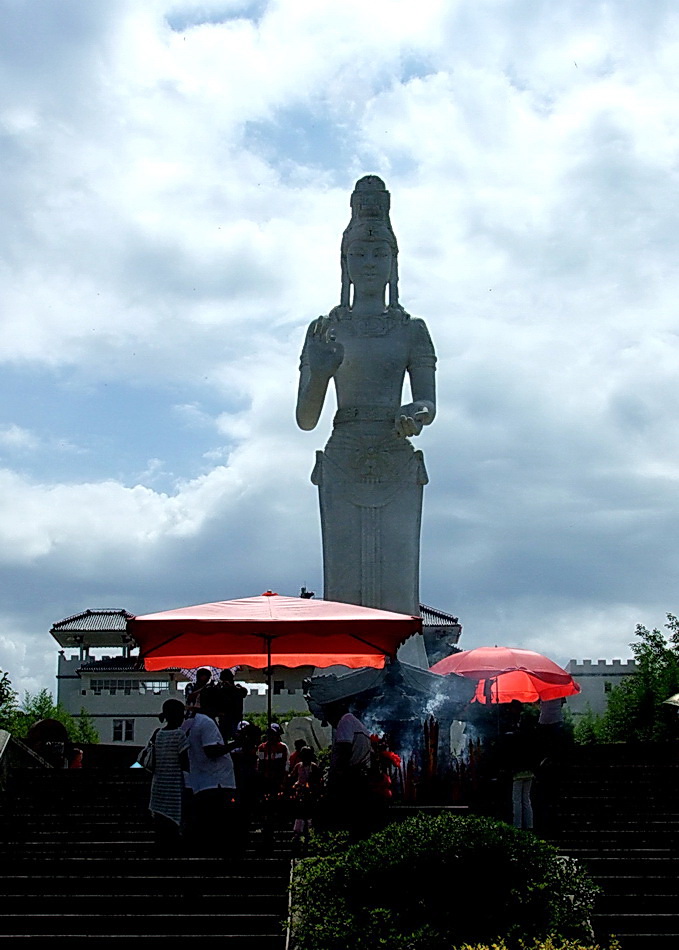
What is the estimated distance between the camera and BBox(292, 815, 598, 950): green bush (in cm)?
684

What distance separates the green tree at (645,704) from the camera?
2630 centimetres

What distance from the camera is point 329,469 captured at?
64.2 feet

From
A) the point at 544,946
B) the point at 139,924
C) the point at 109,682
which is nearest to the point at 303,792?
the point at 139,924

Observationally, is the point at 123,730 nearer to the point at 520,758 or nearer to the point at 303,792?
the point at 303,792

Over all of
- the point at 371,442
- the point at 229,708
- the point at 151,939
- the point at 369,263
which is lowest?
the point at 151,939

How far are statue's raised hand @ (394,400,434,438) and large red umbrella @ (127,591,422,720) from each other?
5381mm

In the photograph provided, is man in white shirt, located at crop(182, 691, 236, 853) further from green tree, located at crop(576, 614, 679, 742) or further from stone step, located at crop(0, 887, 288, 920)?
green tree, located at crop(576, 614, 679, 742)

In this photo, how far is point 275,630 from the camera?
38.8ft

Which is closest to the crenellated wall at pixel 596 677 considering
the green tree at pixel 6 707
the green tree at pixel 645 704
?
the green tree at pixel 645 704

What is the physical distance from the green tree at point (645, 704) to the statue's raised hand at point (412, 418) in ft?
28.5

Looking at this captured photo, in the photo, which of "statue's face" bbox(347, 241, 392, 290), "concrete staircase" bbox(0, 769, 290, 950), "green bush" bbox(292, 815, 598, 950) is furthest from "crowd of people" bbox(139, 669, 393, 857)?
"statue's face" bbox(347, 241, 392, 290)

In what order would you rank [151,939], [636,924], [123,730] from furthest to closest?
[123,730]
[636,924]
[151,939]

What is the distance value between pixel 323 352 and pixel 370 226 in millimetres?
2372

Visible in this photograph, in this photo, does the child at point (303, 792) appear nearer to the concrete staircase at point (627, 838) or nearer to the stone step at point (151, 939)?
the stone step at point (151, 939)
